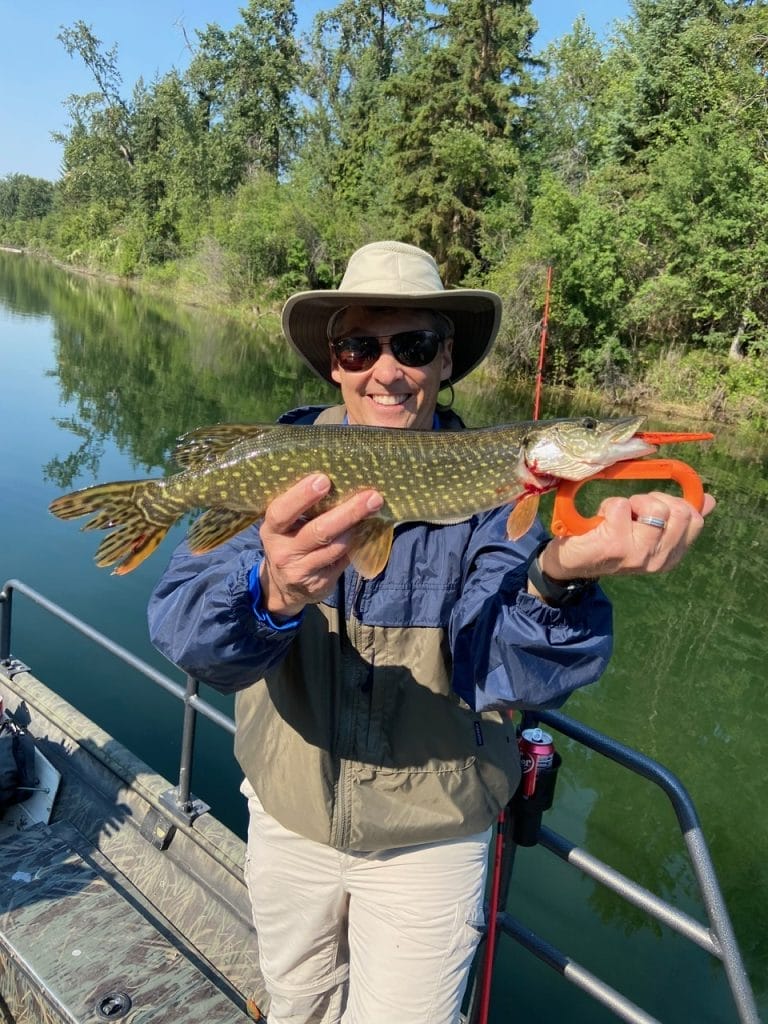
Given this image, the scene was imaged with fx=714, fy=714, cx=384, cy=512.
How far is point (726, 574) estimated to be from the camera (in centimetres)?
1012

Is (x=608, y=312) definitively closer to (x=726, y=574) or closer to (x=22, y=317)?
(x=726, y=574)

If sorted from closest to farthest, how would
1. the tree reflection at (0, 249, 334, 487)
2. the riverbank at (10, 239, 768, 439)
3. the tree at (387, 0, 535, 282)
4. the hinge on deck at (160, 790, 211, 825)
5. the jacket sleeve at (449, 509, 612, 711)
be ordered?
the jacket sleeve at (449, 509, 612, 711) < the hinge on deck at (160, 790, 211, 825) < the tree reflection at (0, 249, 334, 487) < the riverbank at (10, 239, 768, 439) < the tree at (387, 0, 535, 282)

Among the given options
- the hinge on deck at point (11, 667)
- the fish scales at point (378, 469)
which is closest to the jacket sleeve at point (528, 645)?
the fish scales at point (378, 469)

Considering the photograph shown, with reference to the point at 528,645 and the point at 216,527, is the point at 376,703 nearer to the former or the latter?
the point at 528,645

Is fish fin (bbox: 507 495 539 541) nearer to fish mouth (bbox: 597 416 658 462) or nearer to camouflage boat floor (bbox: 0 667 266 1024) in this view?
fish mouth (bbox: 597 416 658 462)

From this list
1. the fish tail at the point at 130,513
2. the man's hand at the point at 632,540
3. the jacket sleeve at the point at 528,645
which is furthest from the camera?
the fish tail at the point at 130,513

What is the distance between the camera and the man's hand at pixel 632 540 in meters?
1.45

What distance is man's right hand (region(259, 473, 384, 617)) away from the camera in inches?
63.2

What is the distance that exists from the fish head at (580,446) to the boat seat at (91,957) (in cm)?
191

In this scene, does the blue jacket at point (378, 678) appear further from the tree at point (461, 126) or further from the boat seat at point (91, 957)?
the tree at point (461, 126)

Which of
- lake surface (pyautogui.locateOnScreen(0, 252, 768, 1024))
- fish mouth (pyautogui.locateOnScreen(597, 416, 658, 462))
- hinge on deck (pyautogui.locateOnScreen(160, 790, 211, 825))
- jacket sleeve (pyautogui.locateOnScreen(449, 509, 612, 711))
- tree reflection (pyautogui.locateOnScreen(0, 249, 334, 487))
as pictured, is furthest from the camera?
tree reflection (pyautogui.locateOnScreen(0, 249, 334, 487))

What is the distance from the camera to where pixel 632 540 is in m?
1.45

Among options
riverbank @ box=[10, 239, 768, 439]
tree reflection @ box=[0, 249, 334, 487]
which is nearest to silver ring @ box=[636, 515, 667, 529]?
tree reflection @ box=[0, 249, 334, 487]

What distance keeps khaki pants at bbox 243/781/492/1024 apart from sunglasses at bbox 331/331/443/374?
4.42ft
